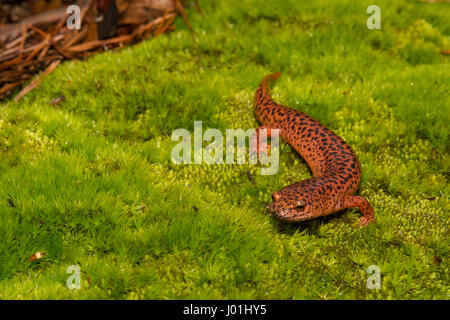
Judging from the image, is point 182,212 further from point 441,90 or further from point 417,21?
point 417,21

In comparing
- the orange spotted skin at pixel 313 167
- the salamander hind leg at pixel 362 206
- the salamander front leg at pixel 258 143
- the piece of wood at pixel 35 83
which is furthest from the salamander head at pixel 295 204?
the piece of wood at pixel 35 83

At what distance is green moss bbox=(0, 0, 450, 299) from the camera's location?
15.5 ft

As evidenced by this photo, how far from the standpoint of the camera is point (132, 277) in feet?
14.8

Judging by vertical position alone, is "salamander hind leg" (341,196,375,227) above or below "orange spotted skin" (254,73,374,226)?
below

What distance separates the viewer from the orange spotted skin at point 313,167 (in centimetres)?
523

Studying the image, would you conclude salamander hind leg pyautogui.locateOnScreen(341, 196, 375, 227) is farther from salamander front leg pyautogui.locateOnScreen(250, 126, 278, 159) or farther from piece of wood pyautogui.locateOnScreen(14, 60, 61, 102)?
piece of wood pyautogui.locateOnScreen(14, 60, 61, 102)

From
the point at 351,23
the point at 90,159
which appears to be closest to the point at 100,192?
the point at 90,159

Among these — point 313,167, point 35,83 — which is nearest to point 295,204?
point 313,167

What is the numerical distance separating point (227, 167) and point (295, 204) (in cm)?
162

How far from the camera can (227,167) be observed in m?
6.43

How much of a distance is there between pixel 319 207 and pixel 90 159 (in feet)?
11.6

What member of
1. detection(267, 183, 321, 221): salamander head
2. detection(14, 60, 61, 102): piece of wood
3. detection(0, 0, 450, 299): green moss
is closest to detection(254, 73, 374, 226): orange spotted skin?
detection(267, 183, 321, 221): salamander head

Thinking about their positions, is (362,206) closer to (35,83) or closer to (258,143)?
(258,143)

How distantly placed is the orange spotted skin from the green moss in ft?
0.91
